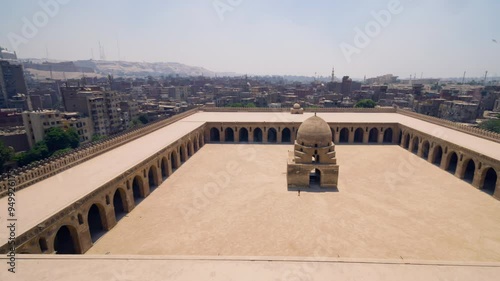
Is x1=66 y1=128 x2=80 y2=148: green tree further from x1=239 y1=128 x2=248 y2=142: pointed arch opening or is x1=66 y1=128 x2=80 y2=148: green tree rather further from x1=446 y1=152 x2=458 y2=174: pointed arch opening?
x1=446 y1=152 x2=458 y2=174: pointed arch opening

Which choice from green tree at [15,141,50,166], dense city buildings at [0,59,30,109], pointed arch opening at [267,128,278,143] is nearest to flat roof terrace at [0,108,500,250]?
pointed arch opening at [267,128,278,143]

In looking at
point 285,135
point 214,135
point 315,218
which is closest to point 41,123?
point 214,135

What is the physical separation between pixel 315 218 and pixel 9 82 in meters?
103

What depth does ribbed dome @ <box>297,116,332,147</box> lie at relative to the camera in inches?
1020

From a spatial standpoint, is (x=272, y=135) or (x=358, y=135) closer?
(x=358, y=135)

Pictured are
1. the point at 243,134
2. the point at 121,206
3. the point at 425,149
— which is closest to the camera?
the point at 121,206

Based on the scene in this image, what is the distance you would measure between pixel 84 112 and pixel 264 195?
5078 cm

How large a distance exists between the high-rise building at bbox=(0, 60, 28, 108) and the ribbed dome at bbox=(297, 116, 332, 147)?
91.7 meters

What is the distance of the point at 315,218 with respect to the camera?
19.9 metres

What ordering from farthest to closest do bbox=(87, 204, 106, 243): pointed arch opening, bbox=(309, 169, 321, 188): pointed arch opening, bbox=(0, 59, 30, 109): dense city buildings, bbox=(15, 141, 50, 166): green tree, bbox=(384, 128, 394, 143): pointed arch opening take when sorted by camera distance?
bbox=(0, 59, 30, 109): dense city buildings → bbox=(384, 128, 394, 143): pointed arch opening → bbox=(15, 141, 50, 166): green tree → bbox=(309, 169, 321, 188): pointed arch opening → bbox=(87, 204, 106, 243): pointed arch opening

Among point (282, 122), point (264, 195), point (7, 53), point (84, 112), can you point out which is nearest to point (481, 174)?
point (264, 195)

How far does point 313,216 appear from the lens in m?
20.2

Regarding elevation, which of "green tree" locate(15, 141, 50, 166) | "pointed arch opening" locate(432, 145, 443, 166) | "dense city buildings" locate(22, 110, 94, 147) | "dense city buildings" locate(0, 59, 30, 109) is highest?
"dense city buildings" locate(0, 59, 30, 109)

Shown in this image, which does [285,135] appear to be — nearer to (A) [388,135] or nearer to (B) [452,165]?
(A) [388,135]
